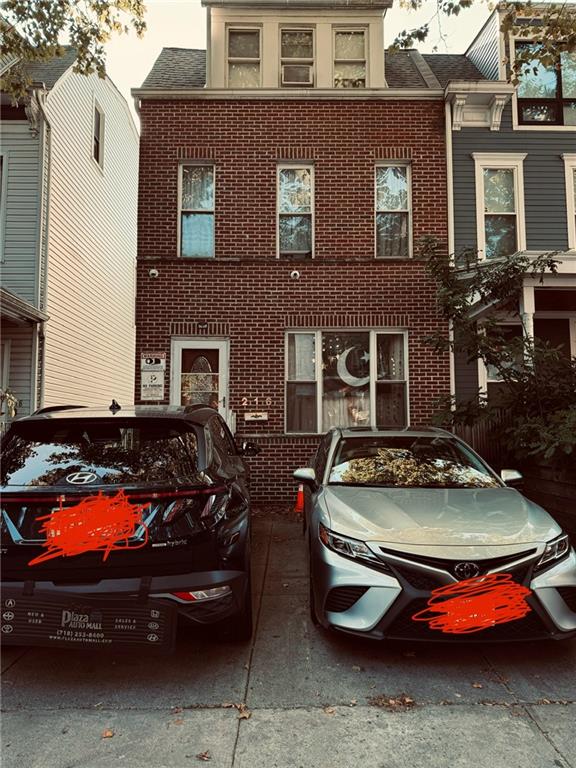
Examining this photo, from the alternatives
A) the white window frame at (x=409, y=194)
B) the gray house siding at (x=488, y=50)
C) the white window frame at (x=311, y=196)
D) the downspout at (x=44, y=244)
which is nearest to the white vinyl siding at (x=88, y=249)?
the downspout at (x=44, y=244)

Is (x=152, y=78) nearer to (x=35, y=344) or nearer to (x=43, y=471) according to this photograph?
(x=35, y=344)

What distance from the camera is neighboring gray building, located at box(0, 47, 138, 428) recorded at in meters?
9.35

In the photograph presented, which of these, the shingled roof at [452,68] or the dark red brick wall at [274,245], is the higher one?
the shingled roof at [452,68]

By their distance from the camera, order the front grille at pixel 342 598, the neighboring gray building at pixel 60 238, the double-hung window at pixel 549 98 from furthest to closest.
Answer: the double-hung window at pixel 549 98 → the neighboring gray building at pixel 60 238 → the front grille at pixel 342 598

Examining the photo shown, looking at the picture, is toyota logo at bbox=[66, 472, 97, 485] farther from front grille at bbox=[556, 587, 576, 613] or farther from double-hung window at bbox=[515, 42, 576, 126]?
double-hung window at bbox=[515, 42, 576, 126]

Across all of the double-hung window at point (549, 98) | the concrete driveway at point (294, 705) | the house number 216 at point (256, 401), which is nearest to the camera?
the concrete driveway at point (294, 705)

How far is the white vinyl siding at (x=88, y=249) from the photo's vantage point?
1023 centimetres

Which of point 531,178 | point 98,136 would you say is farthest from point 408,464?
point 98,136

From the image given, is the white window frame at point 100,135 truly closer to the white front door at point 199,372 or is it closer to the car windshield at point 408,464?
the white front door at point 199,372

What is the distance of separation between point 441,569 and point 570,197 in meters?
9.21

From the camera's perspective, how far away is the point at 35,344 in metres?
9.37

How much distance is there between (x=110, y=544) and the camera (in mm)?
3025

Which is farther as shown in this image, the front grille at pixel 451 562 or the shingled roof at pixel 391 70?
the shingled roof at pixel 391 70

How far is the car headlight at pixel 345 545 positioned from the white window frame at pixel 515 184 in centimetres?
781
